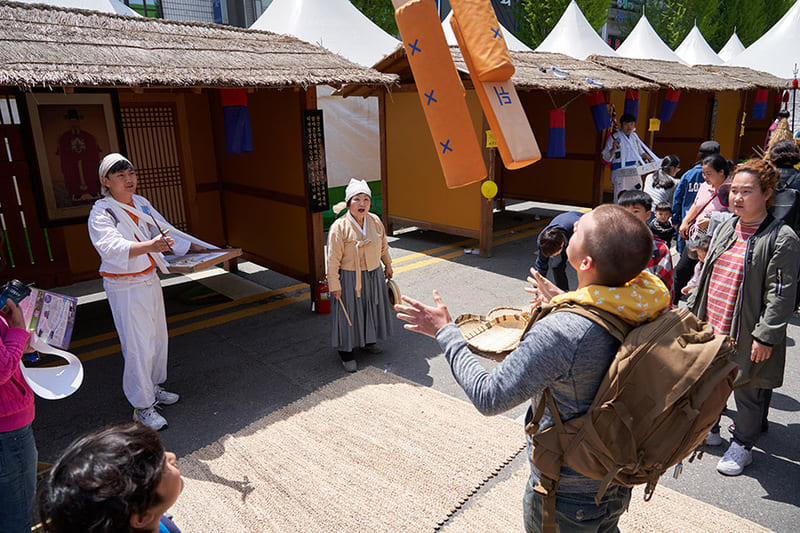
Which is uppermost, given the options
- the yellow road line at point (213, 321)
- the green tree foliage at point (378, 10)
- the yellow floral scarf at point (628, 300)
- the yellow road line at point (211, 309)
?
the green tree foliage at point (378, 10)

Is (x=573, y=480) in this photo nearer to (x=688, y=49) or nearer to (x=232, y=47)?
(x=232, y=47)

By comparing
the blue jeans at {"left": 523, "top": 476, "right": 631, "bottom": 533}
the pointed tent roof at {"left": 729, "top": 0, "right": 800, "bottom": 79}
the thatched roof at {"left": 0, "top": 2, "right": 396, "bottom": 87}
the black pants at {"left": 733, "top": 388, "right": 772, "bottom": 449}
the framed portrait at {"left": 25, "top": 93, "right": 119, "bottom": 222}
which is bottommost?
the black pants at {"left": 733, "top": 388, "right": 772, "bottom": 449}

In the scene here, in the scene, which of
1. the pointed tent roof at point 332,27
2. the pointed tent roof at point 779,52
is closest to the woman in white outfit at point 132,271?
the pointed tent roof at point 332,27

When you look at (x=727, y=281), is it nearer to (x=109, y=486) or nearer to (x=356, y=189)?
(x=356, y=189)

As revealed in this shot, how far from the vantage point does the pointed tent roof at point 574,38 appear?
17.5 meters

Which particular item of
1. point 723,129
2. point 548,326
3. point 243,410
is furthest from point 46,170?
point 723,129

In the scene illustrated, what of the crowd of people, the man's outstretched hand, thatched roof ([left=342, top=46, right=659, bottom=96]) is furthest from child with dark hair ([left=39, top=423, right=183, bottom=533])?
thatched roof ([left=342, top=46, right=659, bottom=96])

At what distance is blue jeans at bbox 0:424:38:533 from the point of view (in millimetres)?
2451

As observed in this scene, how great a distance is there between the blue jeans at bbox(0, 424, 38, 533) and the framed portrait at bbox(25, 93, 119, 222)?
15.7ft

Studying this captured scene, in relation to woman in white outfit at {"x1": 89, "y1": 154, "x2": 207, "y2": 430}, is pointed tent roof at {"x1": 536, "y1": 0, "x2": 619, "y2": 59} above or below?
above

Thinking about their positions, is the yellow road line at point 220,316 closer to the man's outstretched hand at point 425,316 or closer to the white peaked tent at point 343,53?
the white peaked tent at point 343,53

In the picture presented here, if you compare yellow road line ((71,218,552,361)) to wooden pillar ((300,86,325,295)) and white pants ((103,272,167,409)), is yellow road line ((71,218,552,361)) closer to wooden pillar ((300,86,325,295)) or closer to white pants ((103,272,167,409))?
wooden pillar ((300,86,325,295))

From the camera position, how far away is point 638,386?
1.68 meters

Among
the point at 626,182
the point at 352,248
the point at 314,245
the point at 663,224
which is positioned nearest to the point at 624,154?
the point at 626,182
